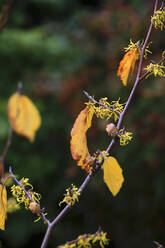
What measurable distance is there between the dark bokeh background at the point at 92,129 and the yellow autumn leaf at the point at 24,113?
1800mm

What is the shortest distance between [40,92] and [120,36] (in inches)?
43.0

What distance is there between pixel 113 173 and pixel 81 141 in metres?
0.05

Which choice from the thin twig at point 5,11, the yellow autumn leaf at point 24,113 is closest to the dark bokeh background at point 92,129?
the yellow autumn leaf at point 24,113

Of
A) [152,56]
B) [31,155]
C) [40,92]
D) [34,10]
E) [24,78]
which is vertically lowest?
[152,56]

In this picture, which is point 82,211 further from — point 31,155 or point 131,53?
point 131,53

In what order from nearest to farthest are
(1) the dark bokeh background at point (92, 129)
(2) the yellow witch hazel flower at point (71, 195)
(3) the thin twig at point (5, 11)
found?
(2) the yellow witch hazel flower at point (71, 195)
(3) the thin twig at point (5, 11)
(1) the dark bokeh background at point (92, 129)

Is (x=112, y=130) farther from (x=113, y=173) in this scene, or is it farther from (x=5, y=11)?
(x=5, y=11)

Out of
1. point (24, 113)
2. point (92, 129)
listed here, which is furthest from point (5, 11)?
point (92, 129)

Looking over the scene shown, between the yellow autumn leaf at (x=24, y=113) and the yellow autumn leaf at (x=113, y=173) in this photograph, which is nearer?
the yellow autumn leaf at (x=113, y=173)

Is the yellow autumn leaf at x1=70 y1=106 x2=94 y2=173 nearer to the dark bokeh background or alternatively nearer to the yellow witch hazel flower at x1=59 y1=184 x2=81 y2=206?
the yellow witch hazel flower at x1=59 y1=184 x2=81 y2=206

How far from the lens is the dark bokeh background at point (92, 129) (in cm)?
248

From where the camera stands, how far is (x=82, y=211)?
11.9ft

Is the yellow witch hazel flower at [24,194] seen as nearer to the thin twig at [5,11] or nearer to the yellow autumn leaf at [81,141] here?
the yellow autumn leaf at [81,141]

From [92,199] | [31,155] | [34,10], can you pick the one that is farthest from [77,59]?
[34,10]
